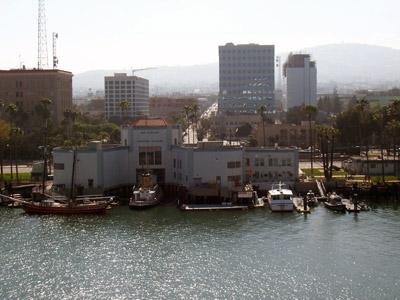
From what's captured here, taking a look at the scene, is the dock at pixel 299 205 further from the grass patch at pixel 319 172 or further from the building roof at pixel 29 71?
the building roof at pixel 29 71

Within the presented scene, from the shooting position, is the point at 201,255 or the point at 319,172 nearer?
the point at 201,255

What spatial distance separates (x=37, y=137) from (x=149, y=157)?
4978cm

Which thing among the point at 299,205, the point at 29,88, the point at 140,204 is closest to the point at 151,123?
the point at 140,204

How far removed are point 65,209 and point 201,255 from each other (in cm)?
2473

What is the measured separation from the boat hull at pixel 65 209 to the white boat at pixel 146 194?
401cm

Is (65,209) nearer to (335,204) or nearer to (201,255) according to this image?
(201,255)

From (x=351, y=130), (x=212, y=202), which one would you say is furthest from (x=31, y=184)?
(x=351, y=130)

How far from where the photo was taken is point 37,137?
399 feet

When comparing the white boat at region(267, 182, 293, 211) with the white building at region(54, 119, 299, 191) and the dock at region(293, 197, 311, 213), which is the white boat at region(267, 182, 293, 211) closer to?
the dock at region(293, 197, 311, 213)

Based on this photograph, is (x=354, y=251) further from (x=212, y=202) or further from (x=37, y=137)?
(x=37, y=137)

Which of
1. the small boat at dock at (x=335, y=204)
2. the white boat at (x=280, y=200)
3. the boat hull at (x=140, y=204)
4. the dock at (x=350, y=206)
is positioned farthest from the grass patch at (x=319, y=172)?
the boat hull at (x=140, y=204)

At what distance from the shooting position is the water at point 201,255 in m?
42.5

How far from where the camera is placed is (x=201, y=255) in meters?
50.9

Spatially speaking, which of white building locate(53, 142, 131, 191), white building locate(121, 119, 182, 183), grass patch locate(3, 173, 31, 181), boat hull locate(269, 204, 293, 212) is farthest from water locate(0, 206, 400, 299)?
grass patch locate(3, 173, 31, 181)
